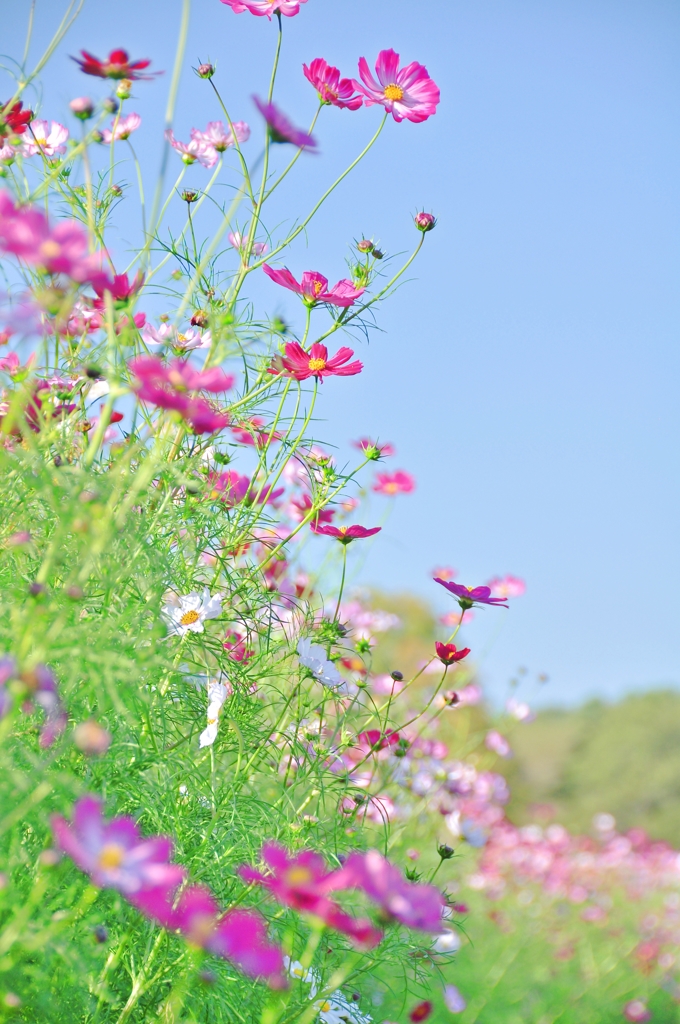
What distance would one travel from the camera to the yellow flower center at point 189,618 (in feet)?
3.70

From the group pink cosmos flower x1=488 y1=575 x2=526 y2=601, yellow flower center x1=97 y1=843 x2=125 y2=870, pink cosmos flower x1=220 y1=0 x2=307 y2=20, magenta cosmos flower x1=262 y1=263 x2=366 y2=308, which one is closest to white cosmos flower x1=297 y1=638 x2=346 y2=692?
magenta cosmos flower x1=262 y1=263 x2=366 y2=308

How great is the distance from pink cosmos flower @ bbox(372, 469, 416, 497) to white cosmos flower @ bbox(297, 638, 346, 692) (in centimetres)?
97

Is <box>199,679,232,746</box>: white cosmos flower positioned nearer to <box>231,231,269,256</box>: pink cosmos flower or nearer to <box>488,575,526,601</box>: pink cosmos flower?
<box>231,231,269,256</box>: pink cosmos flower

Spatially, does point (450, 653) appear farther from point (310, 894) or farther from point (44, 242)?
point (44, 242)

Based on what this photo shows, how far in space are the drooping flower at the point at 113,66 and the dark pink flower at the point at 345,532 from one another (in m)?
0.66

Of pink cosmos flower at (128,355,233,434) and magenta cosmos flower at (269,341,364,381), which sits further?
magenta cosmos flower at (269,341,364,381)

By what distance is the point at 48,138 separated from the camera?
146 centimetres

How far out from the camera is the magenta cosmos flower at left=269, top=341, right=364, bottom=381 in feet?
4.01

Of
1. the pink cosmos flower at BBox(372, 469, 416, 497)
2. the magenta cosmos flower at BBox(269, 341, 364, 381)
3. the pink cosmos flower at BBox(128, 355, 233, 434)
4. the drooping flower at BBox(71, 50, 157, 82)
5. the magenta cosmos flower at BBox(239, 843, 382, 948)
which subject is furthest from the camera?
the pink cosmos flower at BBox(372, 469, 416, 497)

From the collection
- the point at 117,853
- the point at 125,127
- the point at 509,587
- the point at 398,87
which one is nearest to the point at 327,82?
the point at 398,87

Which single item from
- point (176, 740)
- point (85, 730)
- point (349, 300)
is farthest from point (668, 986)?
point (85, 730)

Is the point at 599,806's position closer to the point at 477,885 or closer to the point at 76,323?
the point at 477,885

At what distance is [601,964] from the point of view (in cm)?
345

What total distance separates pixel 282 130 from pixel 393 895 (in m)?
0.86
